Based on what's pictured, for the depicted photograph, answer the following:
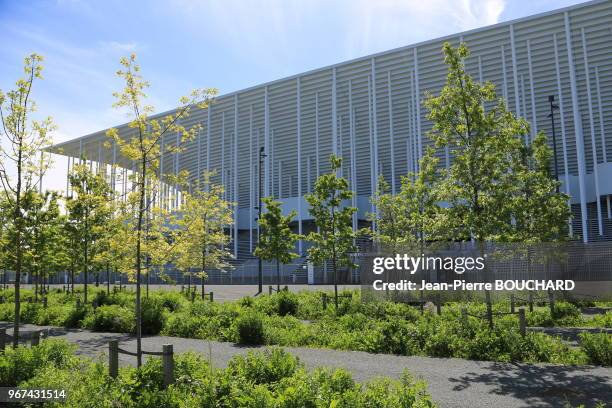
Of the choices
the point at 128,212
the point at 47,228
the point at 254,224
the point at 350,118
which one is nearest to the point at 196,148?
the point at 254,224

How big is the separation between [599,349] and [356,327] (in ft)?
18.6

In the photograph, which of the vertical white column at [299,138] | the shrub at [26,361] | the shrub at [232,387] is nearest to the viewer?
the shrub at [232,387]

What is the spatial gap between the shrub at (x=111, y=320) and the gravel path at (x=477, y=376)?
3.16 m

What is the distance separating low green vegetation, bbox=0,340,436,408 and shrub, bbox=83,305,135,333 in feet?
22.6

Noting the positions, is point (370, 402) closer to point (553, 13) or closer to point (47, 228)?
point (47, 228)

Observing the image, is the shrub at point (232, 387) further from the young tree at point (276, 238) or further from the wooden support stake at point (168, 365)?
the young tree at point (276, 238)

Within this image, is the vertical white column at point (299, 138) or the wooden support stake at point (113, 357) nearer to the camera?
the wooden support stake at point (113, 357)

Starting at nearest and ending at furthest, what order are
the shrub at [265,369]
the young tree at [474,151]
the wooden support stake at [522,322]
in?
the shrub at [265,369]
the wooden support stake at [522,322]
the young tree at [474,151]

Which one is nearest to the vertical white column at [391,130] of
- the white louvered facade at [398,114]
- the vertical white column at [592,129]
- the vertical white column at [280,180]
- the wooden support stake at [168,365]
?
the white louvered facade at [398,114]

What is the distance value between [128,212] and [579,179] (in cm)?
3701

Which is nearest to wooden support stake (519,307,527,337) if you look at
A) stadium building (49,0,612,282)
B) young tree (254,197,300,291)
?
young tree (254,197,300,291)

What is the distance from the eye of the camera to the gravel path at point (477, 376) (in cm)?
685

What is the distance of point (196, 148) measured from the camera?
193 ft

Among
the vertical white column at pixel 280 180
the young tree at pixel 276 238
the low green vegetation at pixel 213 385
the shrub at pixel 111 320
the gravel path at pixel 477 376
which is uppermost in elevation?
the vertical white column at pixel 280 180
